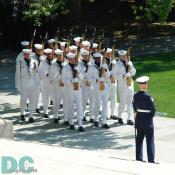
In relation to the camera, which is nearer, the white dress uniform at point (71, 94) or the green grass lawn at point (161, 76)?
the white dress uniform at point (71, 94)

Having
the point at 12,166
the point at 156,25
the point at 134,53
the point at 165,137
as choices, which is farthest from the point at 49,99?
the point at 156,25

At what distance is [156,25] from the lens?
110 feet

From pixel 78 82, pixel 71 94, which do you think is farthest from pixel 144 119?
pixel 71 94

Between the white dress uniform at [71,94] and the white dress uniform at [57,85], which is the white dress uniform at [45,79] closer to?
the white dress uniform at [57,85]

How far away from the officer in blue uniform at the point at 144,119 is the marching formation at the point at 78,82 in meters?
3.53

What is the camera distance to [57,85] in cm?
1644

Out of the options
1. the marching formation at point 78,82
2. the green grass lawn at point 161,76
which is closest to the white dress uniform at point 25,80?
the marching formation at point 78,82

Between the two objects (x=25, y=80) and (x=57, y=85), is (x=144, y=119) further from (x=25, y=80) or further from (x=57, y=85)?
(x=25, y=80)

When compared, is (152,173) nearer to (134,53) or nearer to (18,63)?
(18,63)

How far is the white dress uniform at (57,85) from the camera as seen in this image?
1605 cm

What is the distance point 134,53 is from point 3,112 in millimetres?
10838

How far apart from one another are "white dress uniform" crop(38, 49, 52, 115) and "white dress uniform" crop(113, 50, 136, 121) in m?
1.76

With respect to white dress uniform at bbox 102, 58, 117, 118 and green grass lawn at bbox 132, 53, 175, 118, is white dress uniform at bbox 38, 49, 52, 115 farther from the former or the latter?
green grass lawn at bbox 132, 53, 175, 118

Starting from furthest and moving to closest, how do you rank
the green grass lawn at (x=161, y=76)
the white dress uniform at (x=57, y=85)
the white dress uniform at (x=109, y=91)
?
the green grass lawn at (x=161, y=76) < the white dress uniform at (x=57, y=85) < the white dress uniform at (x=109, y=91)
